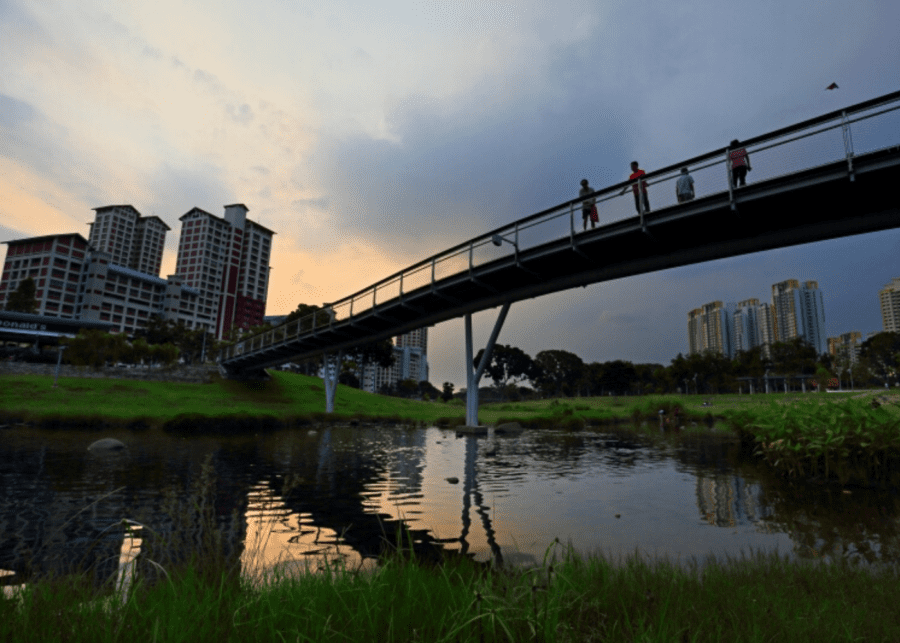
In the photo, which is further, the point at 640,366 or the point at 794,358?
the point at 640,366

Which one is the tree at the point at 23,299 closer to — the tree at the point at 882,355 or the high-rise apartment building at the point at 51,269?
the high-rise apartment building at the point at 51,269

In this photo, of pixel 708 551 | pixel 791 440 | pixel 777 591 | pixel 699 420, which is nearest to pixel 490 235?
pixel 791 440

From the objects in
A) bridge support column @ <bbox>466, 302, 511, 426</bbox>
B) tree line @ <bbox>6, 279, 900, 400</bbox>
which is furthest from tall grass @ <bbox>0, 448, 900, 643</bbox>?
tree line @ <bbox>6, 279, 900, 400</bbox>

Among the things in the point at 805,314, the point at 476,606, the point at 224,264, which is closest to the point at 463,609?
the point at 476,606

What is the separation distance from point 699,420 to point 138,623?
165ft

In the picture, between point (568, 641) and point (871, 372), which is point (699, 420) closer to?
point (568, 641)

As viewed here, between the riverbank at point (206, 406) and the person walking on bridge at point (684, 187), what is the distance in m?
12.9

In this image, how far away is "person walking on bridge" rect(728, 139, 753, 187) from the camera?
16344 millimetres

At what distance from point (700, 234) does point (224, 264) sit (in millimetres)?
176836

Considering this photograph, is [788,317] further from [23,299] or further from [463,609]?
[23,299]

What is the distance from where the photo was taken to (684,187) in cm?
1797

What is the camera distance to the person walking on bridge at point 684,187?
1786cm

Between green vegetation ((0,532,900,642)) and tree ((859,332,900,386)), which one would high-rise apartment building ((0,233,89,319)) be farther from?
tree ((859,332,900,386))

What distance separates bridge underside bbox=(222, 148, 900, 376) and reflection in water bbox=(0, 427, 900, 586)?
344 inches
